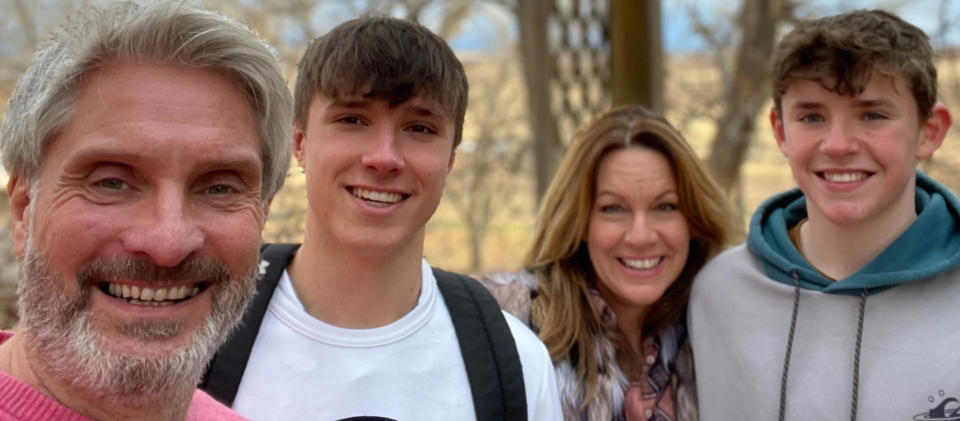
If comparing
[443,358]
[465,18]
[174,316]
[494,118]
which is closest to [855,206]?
[443,358]

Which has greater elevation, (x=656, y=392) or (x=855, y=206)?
(x=855, y=206)

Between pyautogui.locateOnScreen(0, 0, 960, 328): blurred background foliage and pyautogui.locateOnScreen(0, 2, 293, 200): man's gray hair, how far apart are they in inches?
62.9

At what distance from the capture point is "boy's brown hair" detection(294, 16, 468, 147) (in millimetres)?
2309

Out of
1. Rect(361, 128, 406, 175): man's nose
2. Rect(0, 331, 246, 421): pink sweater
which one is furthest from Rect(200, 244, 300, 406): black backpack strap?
Rect(0, 331, 246, 421): pink sweater

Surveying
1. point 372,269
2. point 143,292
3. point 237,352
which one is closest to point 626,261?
point 372,269

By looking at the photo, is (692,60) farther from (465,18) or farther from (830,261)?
(830,261)

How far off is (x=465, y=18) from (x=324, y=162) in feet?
29.5

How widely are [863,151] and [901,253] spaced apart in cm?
32

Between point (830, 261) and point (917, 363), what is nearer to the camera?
point (917, 363)

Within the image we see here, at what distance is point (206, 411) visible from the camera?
178 centimetres

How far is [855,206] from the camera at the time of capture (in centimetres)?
270

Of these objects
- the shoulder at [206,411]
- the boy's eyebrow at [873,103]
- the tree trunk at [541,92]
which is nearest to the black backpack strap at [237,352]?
the shoulder at [206,411]

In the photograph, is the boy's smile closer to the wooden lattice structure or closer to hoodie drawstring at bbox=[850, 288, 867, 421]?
hoodie drawstring at bbox=[850, 288, 867, 421]

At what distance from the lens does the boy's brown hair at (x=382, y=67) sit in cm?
231
